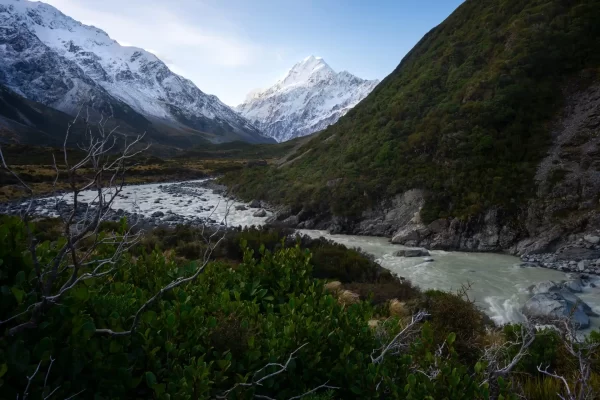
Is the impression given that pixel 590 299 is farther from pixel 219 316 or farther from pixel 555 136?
pixel 219 316

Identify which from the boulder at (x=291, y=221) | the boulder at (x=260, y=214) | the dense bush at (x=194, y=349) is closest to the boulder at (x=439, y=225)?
the boulder at (x=291, y=221)

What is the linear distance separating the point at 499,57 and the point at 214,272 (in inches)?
1024

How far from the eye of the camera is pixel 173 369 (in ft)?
8.03

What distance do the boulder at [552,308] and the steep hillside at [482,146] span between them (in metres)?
6.41

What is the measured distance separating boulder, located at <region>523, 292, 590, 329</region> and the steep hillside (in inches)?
252

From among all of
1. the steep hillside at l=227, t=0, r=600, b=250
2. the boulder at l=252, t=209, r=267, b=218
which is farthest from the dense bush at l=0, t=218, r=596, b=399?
the boulder at l=252, t=209, r=267, b=218

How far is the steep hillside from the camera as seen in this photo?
56.5 ft

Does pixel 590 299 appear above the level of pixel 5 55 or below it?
below

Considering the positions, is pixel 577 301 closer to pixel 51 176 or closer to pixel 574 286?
pixel 574 286

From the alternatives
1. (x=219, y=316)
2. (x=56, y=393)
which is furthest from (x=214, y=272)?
(x=56, y=393)

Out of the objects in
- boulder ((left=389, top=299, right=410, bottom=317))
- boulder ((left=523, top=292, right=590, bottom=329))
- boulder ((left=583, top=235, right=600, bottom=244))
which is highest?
boulder ((left=583, top=235, right=600, bottom=244))

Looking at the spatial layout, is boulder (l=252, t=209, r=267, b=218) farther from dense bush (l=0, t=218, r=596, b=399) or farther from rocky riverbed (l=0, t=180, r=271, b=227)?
dense bush (l=0, t=218, r=596, b=399)

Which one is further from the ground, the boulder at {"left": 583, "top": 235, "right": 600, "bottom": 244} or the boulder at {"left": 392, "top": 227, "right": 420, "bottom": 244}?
the boulder at {"left": 583, "top": 235, "right": 600, "bottom": 244}

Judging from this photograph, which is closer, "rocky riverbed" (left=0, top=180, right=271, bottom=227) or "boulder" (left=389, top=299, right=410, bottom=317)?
"boulder" (left=389, top=299, right=410, bottom=317)
